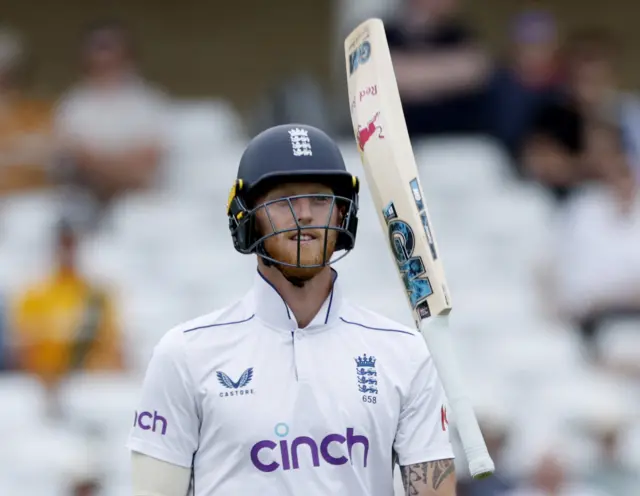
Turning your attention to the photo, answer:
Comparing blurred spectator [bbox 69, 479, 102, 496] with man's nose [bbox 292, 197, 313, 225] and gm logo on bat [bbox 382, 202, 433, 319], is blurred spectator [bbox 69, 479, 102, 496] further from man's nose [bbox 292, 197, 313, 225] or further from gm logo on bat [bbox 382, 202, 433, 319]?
man's nose [bbox 292, 197, 313, 225]

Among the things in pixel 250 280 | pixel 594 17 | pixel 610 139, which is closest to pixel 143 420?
pixel 250 280

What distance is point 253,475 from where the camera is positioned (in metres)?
3.87

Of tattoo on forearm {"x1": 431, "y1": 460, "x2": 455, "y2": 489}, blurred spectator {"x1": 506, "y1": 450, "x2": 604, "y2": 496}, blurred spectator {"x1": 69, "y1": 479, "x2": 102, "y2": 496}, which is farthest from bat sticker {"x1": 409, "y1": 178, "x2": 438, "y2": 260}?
blurred spectator {"x1": 506, "y1": 450, "x2": 604, "y2": 496}

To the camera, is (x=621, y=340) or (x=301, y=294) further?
(x=621, y=340)

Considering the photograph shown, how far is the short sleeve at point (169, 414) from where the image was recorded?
12.9ft

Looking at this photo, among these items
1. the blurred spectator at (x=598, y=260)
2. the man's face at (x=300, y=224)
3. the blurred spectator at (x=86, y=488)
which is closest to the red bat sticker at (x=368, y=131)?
the man's face at (x=300, y=224)

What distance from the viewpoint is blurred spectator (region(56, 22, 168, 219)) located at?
30.4 feet

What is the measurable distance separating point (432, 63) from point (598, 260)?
1.56 m

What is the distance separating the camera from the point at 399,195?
13.6 ft

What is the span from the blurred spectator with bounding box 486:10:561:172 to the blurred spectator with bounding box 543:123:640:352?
888 mm

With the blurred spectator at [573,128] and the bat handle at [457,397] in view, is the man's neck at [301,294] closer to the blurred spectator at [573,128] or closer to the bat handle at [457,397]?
the bat handle at [457,397]

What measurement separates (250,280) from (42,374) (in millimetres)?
1406

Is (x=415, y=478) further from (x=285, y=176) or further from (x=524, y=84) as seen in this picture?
(x=524, y=84)

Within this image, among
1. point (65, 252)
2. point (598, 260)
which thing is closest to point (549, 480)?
point (598, 260)
